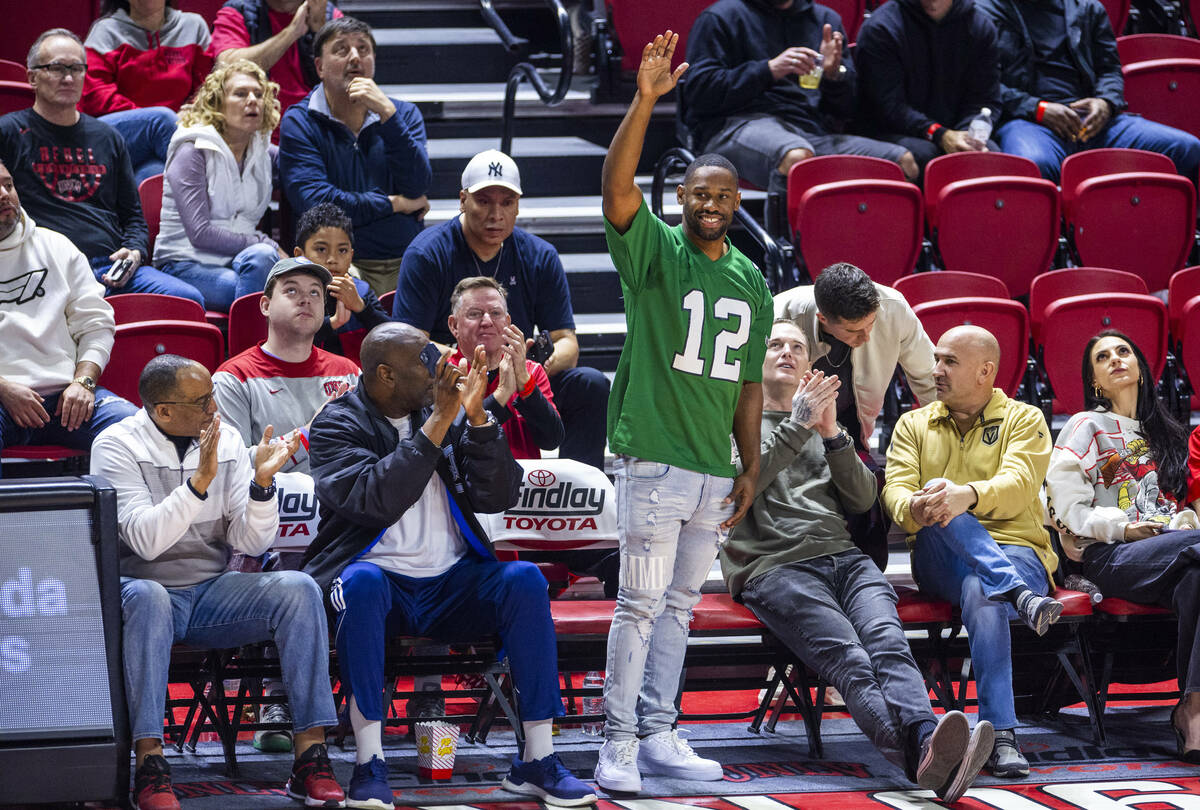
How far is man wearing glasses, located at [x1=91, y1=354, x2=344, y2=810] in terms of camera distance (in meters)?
3.51

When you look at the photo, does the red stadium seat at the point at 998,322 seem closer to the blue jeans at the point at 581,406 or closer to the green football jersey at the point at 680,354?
the blue jeans at the point at 581,406

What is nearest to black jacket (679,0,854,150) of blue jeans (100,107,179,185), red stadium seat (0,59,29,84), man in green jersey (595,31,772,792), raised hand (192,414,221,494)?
blue jeans (100,107,179,185)

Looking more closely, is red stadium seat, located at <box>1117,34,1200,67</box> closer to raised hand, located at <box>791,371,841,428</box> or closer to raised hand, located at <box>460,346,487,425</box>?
raised hand, located at <box>791,371,841,428</box>

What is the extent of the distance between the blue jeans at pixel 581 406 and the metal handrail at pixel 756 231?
888 mm

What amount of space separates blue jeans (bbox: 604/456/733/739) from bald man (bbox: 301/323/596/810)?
0.18 meters

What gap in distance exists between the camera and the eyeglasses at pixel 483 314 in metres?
4.21

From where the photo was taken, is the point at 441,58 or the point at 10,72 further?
the point at 441,58

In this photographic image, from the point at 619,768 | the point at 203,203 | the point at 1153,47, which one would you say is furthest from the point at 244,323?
the point at 1153,47

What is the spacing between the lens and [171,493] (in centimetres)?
367

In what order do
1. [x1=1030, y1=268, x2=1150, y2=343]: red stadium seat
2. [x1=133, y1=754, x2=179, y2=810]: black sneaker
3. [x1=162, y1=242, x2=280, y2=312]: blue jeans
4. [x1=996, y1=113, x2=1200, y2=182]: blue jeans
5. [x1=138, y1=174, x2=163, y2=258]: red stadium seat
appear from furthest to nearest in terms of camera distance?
[x1=996, y1=113, x2=1200, y2=182]: blue jeans
[x1=138, y1=174, x2=163, y2=258]: red stadium seat
[x1=1030, y1=268, x2=1150, y2=343]: red stadium seat
[x1=162, y1=242, x2=280, y2=312]: blue jeans
[x1=133, y1=754, x2=179, y2=810]: black sneaker

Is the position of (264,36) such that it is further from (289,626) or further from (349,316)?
(289,626)

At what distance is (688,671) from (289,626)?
4.62 feet

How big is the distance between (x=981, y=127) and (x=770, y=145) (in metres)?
0.98

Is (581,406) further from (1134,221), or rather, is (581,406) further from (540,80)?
(1134,221)
